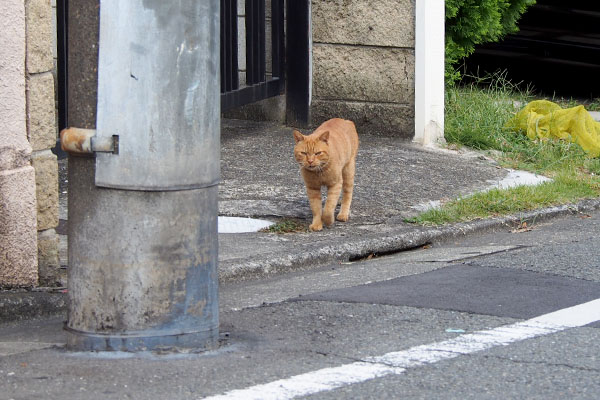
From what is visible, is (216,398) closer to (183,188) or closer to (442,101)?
(183,188)

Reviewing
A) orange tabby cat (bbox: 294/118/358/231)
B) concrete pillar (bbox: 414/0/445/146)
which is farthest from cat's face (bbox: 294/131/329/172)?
concrete pillar (bbox: 414/0/445/146)

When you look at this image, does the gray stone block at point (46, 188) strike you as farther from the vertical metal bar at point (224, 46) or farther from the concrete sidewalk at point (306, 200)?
the vertical metal bar at point (224, 46)

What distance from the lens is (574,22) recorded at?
15.2 m

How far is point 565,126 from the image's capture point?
10.3m

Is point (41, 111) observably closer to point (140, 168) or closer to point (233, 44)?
point (140, 168)

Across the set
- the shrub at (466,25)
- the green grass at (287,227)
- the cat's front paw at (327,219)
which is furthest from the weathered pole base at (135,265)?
the shrub at (466,25)

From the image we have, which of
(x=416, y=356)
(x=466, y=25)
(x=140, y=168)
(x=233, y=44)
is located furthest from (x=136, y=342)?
(x=466, y=25)

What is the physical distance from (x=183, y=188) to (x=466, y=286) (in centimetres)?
199

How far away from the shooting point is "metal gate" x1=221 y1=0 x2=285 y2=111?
964 centimetres

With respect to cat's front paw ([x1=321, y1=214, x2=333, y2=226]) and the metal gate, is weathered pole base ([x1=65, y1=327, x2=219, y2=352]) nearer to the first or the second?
cat's front paw ([x1=321, y1=214, x2=333, y2=226])

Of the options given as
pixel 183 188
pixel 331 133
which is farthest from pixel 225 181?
pixel 183 188

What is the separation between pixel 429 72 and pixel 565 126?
4.98ft

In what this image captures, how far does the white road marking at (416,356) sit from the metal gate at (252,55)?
17.0 ft

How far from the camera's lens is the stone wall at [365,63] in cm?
996
